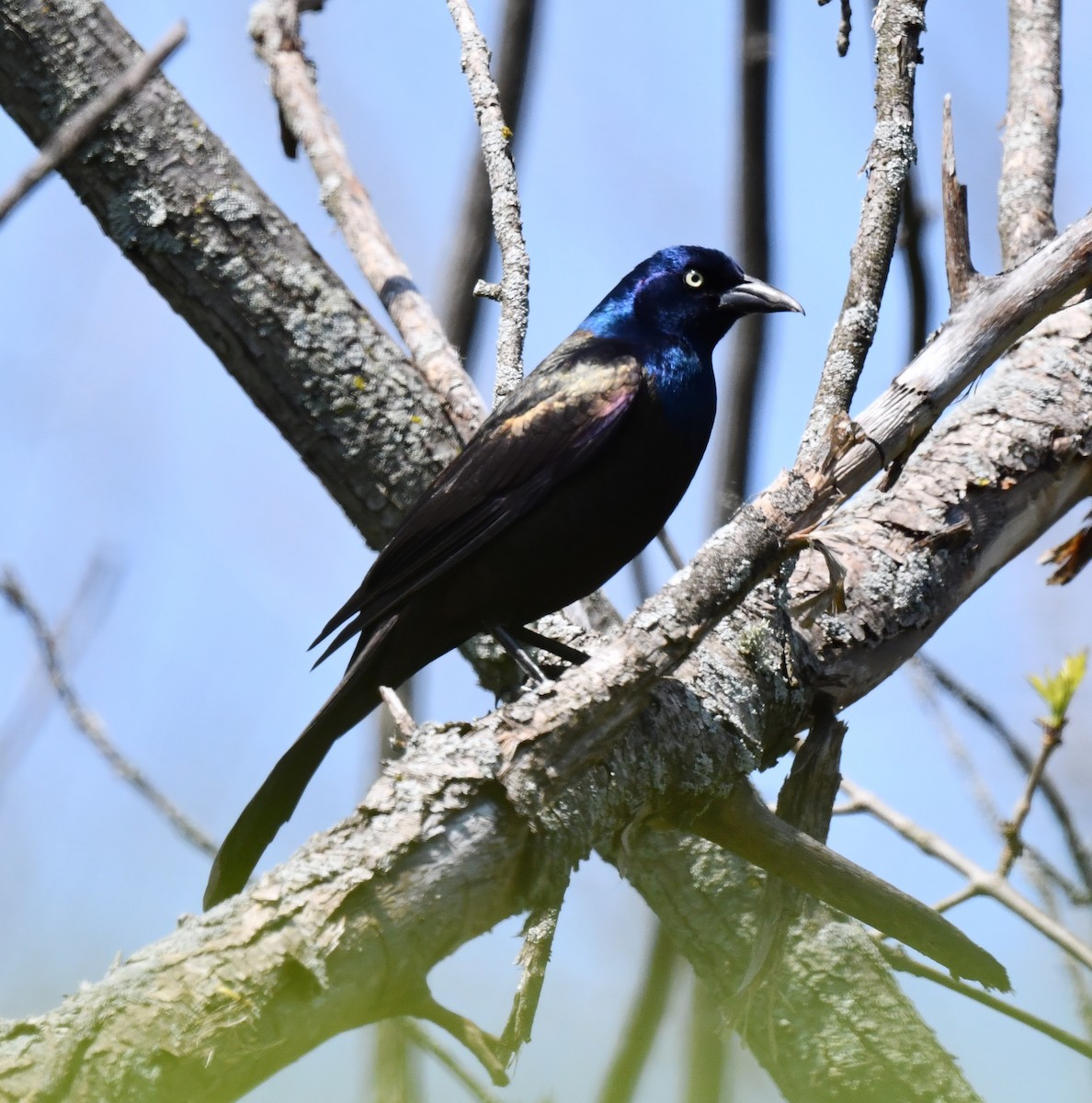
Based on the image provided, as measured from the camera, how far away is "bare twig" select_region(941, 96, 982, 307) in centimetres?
284

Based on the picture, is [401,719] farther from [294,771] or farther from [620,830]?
[294,771]

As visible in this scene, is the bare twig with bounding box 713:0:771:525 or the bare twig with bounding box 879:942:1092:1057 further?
the bare twig with bounding box 713:0:771:525

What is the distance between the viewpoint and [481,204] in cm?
391

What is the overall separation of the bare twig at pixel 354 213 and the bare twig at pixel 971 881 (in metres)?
1.47

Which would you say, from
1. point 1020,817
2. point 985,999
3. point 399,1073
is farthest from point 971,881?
point 399,1073

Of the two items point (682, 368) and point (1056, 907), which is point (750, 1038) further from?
point (682, 368)

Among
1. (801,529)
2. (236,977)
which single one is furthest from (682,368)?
(236,977)

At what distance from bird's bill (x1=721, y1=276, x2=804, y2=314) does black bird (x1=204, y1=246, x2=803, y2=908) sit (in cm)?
57

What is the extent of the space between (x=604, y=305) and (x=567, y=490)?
0.99 meters

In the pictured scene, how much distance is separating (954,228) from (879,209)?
0.21m

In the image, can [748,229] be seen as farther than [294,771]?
Yes

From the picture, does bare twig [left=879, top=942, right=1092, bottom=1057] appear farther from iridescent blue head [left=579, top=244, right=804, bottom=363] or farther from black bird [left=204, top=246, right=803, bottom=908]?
iridescent blue head [left=579, top=244, right=804, bottom=363]

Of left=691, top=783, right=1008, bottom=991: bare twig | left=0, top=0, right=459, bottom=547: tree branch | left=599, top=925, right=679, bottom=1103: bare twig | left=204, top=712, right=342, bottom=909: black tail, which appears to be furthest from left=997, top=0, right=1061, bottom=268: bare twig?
left=204, top=712, right=342, bottom=909: black tail

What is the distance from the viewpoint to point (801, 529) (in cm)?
237
